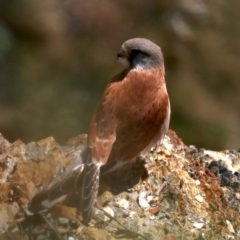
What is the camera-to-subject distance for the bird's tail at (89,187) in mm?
4074

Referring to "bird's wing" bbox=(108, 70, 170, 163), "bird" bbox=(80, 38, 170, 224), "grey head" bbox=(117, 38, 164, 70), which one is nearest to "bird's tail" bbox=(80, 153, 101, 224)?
"bird" bbox=(80, 38, 170, 224)

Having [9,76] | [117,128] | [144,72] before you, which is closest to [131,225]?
[117,128]

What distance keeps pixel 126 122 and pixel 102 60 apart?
480cm

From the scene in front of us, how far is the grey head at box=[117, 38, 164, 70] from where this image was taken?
510 cm

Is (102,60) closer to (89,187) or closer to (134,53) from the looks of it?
(134,53)

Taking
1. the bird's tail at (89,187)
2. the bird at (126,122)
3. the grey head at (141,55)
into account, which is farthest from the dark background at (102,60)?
the bird's tail at (89,187)

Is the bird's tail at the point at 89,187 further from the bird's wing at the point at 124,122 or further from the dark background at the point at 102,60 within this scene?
the dark background at the point at 102,60

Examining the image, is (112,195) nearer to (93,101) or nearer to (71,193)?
(71,193)

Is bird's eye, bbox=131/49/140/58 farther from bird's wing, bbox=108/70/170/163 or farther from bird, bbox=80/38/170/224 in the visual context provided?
bird's wing, bbox=108/70/170/163

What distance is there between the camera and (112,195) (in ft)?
14.4

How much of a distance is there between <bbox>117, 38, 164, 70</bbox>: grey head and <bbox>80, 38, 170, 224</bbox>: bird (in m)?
0.08

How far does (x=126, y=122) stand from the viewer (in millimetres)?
4660

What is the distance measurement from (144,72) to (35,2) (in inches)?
211

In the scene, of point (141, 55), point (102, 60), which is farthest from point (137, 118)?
point (102, 60)
